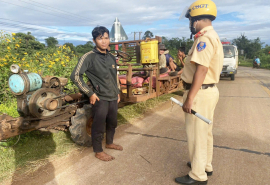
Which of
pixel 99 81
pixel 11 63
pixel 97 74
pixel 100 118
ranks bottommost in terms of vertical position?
pixel 100 118

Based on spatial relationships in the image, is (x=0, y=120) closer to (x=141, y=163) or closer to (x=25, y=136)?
(x=25, y=136)

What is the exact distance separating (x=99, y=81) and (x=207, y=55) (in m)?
1.62

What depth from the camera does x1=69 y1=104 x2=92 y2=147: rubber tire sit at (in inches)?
141

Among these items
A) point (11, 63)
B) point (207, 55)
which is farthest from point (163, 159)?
point (11, 63)

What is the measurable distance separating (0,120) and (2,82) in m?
2.65

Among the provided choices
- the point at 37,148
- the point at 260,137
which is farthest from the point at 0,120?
the point at 260,137

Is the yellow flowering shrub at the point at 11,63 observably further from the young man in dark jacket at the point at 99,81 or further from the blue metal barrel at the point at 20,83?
the young man in dark jacket at the point at 99,81

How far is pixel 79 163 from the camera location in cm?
324

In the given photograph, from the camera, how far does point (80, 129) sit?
3.60m

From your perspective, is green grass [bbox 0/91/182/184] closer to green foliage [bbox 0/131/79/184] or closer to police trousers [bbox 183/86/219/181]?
green foliage [bbox 0/131/79/184]

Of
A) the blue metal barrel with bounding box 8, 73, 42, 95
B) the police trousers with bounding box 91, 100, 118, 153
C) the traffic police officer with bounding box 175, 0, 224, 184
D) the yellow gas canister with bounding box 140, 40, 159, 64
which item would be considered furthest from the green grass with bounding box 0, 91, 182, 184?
the yellow gas canister with bounding box 140, 40, 159, 64

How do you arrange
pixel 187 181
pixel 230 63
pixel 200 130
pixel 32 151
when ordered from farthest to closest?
pixel 230 63, pixel 32 151, pixel 187 181, pixel 200 130

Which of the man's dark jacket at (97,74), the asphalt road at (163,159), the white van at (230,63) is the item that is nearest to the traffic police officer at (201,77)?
the asphalt road at (163,159)

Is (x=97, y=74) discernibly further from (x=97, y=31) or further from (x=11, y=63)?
(x=11, y=63)
